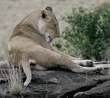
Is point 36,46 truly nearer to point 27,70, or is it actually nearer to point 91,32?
point 27,70

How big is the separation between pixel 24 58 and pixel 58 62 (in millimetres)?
747

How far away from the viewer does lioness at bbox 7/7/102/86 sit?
3.78 m

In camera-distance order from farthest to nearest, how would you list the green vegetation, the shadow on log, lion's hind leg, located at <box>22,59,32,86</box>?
the green vegetation, lion's hind leg, located at <box>22,59,32,86</box>, the shadow on log

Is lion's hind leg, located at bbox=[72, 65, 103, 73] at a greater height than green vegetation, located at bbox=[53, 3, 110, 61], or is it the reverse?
green vegetation, located at bbox=[53, 3, 110, 61]

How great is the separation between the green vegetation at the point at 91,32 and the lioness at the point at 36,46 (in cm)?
324

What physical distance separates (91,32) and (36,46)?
4.50 metres

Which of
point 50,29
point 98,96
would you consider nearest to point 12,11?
point 50,29

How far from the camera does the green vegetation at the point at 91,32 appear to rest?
7641mm

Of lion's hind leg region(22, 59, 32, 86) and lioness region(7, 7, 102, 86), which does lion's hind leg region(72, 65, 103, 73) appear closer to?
lioness region(7, 7, 102, 86)

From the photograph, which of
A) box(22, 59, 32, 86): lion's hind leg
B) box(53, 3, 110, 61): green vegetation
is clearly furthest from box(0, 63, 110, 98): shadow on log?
box(53, 3, 110, 61): green vegetation

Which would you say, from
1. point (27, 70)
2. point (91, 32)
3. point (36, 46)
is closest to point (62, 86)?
point (27, 70)

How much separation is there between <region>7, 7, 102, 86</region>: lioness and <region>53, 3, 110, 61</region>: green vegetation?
3.24 m

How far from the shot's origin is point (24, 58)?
3760mm

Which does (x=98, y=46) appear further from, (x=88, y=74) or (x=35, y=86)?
(x=35, y=86)
